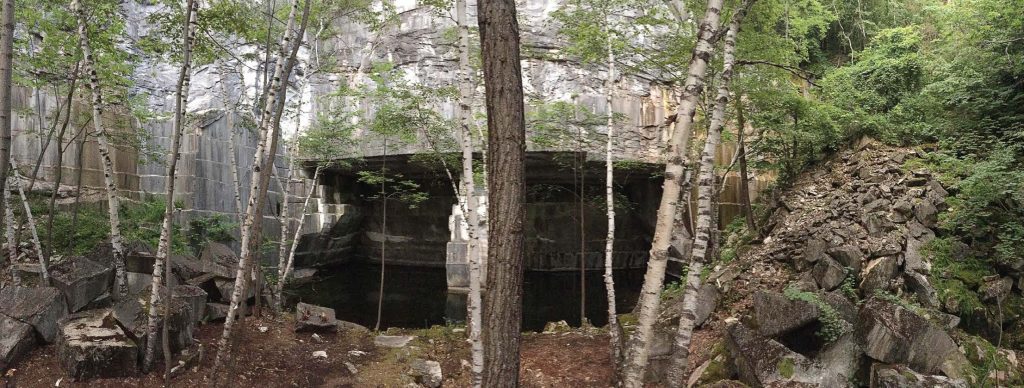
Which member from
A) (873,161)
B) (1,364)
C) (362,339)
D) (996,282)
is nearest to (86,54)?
(1,364)

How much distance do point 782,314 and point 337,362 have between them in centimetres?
563

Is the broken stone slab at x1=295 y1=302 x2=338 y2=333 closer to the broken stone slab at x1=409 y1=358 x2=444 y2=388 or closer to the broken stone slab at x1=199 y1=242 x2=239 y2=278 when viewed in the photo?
the broken stone slab at x1=199 y1=242 x2=239 y2=278

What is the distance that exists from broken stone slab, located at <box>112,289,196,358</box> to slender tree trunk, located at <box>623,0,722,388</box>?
489 centimetres

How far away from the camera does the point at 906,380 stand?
4742 millimetres

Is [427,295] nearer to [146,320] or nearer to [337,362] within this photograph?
[337,362]

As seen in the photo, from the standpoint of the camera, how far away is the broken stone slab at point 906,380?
4.70 m

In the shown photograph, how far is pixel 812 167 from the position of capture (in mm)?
9977

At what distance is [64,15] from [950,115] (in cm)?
1268

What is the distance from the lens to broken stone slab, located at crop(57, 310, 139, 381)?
5.44m

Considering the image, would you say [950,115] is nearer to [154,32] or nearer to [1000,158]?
[1000,158]


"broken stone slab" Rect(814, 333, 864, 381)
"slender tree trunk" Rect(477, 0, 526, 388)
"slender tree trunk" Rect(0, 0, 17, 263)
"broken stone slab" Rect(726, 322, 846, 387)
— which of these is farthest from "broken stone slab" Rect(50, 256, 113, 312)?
"broken stone slab" Rect(814, 333, 864, 381)

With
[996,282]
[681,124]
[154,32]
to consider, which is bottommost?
[996,282]

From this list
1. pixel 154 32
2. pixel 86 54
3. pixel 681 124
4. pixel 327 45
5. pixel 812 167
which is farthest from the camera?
pixel 327 45

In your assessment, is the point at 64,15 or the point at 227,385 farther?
the point at 64,15
